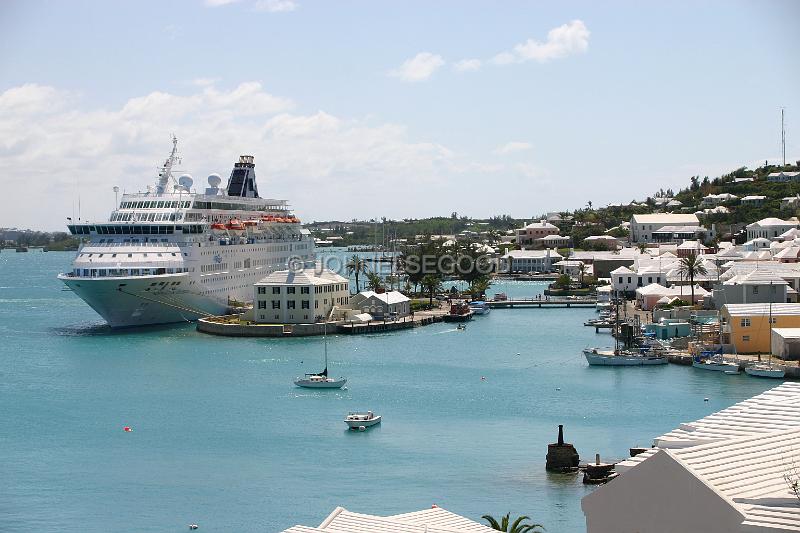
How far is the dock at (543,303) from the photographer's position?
2655 inches

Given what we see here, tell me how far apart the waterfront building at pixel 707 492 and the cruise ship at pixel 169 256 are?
38137 millimetres

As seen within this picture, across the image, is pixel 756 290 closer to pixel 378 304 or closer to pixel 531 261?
pixel 378 304

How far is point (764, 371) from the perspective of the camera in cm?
3609

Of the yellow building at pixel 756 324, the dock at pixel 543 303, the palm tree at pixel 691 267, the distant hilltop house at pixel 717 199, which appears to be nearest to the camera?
the yellow building at pixel 756 324

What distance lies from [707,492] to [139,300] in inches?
1613

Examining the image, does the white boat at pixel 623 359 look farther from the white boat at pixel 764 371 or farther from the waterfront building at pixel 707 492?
the waterfront building at pixel 707 492

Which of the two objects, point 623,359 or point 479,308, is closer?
point 623,359

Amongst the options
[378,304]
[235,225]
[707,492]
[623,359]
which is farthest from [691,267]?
[707,492]

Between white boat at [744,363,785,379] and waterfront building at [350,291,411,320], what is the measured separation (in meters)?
22.4

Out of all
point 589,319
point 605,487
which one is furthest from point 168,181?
point 605,487

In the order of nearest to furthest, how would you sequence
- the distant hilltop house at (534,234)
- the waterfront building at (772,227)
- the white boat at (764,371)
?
the white boat at (764,371) < the waterfront building at (772,227) < the distant hilltop house at (534,234)

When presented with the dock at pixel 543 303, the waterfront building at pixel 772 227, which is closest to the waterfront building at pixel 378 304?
the dock at pixel 543 303

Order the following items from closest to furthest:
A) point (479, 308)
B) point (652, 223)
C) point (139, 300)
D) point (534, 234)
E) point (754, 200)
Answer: point (139, 300) < point (479, 308) < point (652, 223) < point (754, 200) < point (534, 234)

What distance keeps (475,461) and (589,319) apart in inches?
1413
